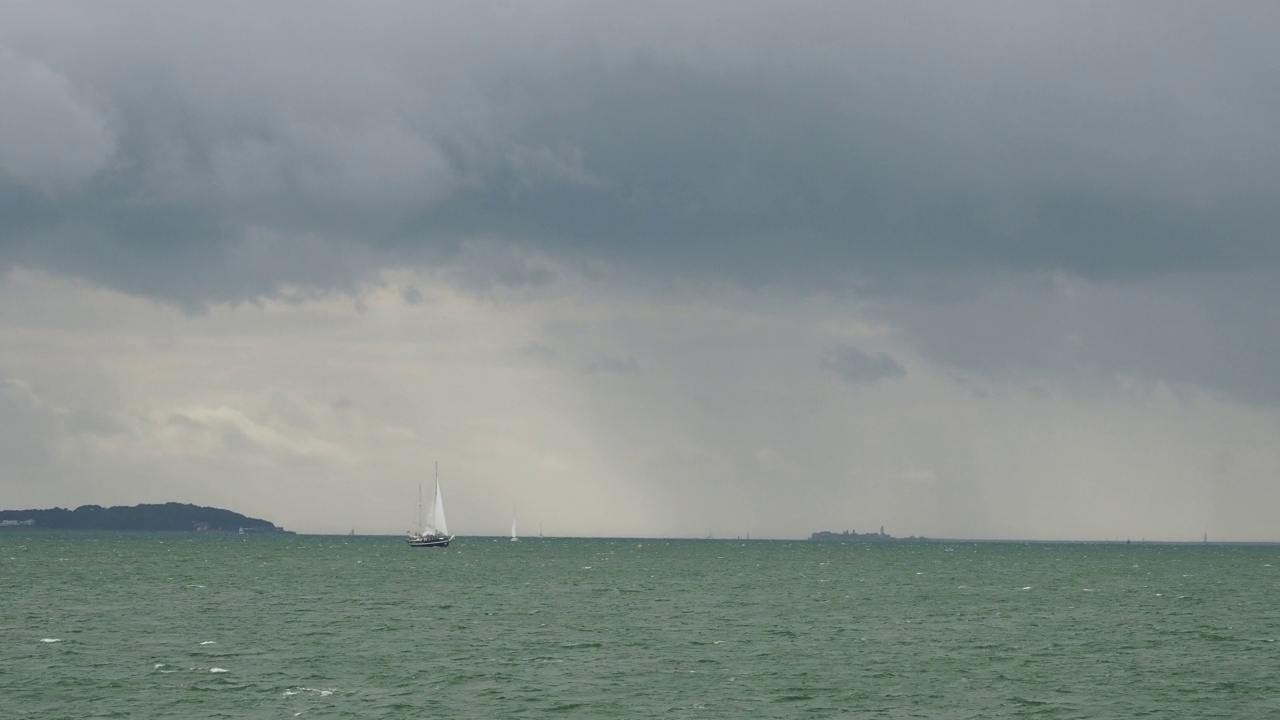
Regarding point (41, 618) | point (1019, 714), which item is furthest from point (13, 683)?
point (1019, 714)

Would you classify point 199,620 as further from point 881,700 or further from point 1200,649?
point 1200,649

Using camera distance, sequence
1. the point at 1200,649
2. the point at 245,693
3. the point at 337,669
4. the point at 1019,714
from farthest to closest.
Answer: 1. the point at 1200,649
2. the point at 337,669
3. the point at 245,693
4. the point at 1019,714

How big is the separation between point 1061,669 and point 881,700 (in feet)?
53.4

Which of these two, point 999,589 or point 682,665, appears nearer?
point 682,665

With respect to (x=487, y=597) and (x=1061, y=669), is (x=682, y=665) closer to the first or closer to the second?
(x=1061, y=669)

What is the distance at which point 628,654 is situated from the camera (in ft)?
254

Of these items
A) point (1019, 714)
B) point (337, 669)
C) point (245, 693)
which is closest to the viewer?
point (1019, 714)

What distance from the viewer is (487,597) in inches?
5118

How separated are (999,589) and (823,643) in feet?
240

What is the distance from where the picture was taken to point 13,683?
63250mm

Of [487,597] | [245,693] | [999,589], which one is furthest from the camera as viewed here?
[999,589]

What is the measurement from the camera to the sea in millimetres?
59188

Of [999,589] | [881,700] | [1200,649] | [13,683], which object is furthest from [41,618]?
[999,589]

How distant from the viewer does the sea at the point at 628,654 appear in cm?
5919
